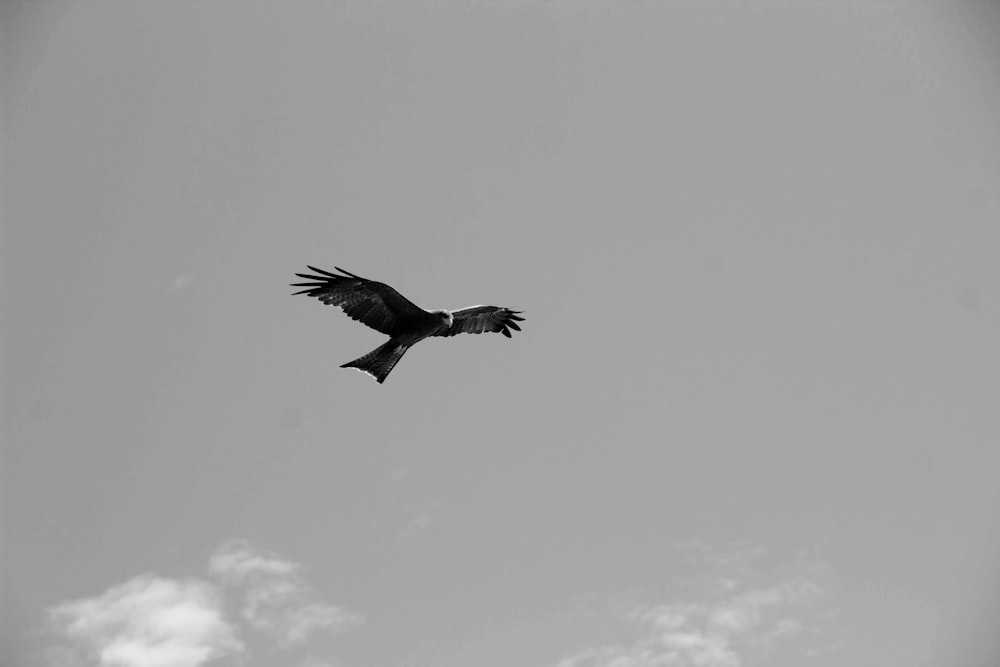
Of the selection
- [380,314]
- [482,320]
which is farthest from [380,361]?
[482,320]

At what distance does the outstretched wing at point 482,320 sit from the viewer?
50.4 feet

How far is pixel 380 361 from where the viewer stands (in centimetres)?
1380

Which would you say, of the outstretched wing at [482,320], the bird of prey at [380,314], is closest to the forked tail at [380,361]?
the bird of prey at [380,314]

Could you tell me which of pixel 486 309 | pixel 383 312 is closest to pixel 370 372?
pixel 383 312

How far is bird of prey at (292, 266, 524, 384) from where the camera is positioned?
44.9 feet

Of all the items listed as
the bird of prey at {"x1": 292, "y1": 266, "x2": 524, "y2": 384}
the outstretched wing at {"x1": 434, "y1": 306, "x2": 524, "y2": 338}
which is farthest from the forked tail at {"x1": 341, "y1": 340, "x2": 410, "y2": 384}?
the outstretched wing at {"x1": 434, "y1": 306, "x2": 524, "y2": 338}

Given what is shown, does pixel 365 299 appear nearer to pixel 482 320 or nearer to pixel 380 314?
pixel 380 314

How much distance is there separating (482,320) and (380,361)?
2.59 m

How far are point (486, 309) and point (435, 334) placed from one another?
3.27 feet

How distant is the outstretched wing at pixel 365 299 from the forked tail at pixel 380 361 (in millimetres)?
438

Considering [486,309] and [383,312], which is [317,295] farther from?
[486,309]

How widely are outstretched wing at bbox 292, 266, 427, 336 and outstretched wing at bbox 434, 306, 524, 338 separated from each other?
1.22 meters

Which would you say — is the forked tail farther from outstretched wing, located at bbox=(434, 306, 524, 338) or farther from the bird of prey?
outstretched wing, located at bbox=(434, 306, 524, 338)

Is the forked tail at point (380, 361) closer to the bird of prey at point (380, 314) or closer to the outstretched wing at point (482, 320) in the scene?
Answer: the bird of prey at point (380, 314)
